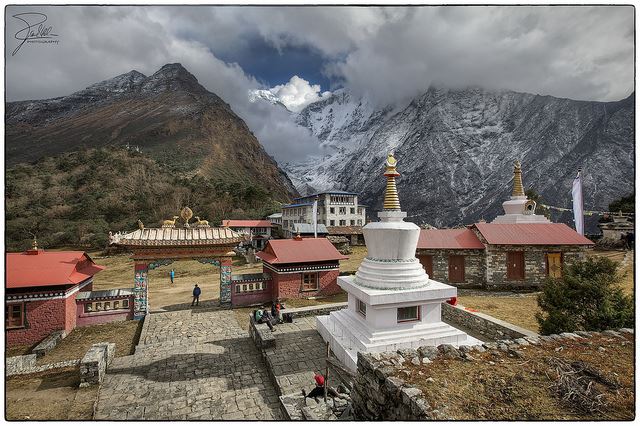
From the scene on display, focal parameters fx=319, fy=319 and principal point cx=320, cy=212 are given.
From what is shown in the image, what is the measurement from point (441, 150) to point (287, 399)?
300ft

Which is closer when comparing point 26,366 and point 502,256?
point 26,366

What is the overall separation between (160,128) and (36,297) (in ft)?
251

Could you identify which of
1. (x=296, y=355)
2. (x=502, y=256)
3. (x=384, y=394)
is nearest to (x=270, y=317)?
(x=296, y=355)

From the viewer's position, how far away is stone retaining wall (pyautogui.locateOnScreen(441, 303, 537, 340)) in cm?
834

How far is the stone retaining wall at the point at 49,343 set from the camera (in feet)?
28.8

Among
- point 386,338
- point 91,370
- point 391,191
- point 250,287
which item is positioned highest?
point 391,191

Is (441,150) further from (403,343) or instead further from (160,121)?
(403,343)

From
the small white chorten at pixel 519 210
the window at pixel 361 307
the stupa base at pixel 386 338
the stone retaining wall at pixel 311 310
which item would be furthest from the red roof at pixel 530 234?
the window at pixel 361 307

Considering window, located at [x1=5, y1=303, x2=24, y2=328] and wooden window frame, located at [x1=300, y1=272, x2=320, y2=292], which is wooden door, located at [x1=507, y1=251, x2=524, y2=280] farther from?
window, located at [x1=5, y1=303, x2=24, y2=328]

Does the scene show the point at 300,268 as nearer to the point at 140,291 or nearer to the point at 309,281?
the point at 309,281

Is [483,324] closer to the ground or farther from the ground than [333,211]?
closer to the ground

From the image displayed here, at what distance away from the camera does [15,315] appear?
9.66m

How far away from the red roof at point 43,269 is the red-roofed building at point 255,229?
26305 millimetres

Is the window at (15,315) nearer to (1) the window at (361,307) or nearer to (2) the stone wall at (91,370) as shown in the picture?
(2) the stone wall at (91,370)
